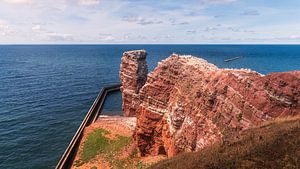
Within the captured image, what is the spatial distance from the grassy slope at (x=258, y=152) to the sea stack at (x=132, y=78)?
38694 mm

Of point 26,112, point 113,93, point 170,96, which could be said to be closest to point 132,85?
point 170,96

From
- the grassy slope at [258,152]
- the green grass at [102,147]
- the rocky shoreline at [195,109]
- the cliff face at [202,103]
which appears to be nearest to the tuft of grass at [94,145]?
the green grass at [102,147]

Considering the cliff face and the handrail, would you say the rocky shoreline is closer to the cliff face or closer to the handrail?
the cliff face

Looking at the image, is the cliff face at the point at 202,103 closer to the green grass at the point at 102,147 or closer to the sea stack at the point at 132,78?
the green grass at the point at 102,147

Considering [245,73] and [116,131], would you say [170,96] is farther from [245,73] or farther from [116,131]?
[116,131]

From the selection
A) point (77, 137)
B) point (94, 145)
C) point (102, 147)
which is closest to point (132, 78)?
point (77, 137)

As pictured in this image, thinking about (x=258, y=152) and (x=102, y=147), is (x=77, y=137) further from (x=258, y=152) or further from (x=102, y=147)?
(x=258, y=152)

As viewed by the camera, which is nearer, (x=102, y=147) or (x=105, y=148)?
(x=105, y=148)

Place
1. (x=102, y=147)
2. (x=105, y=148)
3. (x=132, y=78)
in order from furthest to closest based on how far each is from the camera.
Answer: (x=132, y=78) → (x=102, y=147) → (x=105, y=148)

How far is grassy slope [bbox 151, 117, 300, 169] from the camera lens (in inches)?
592

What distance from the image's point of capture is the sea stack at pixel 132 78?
5697 cm

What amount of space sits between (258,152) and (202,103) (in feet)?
38.0

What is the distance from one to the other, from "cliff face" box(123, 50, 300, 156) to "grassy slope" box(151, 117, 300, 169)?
2384mm

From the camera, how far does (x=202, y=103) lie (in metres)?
27.2
